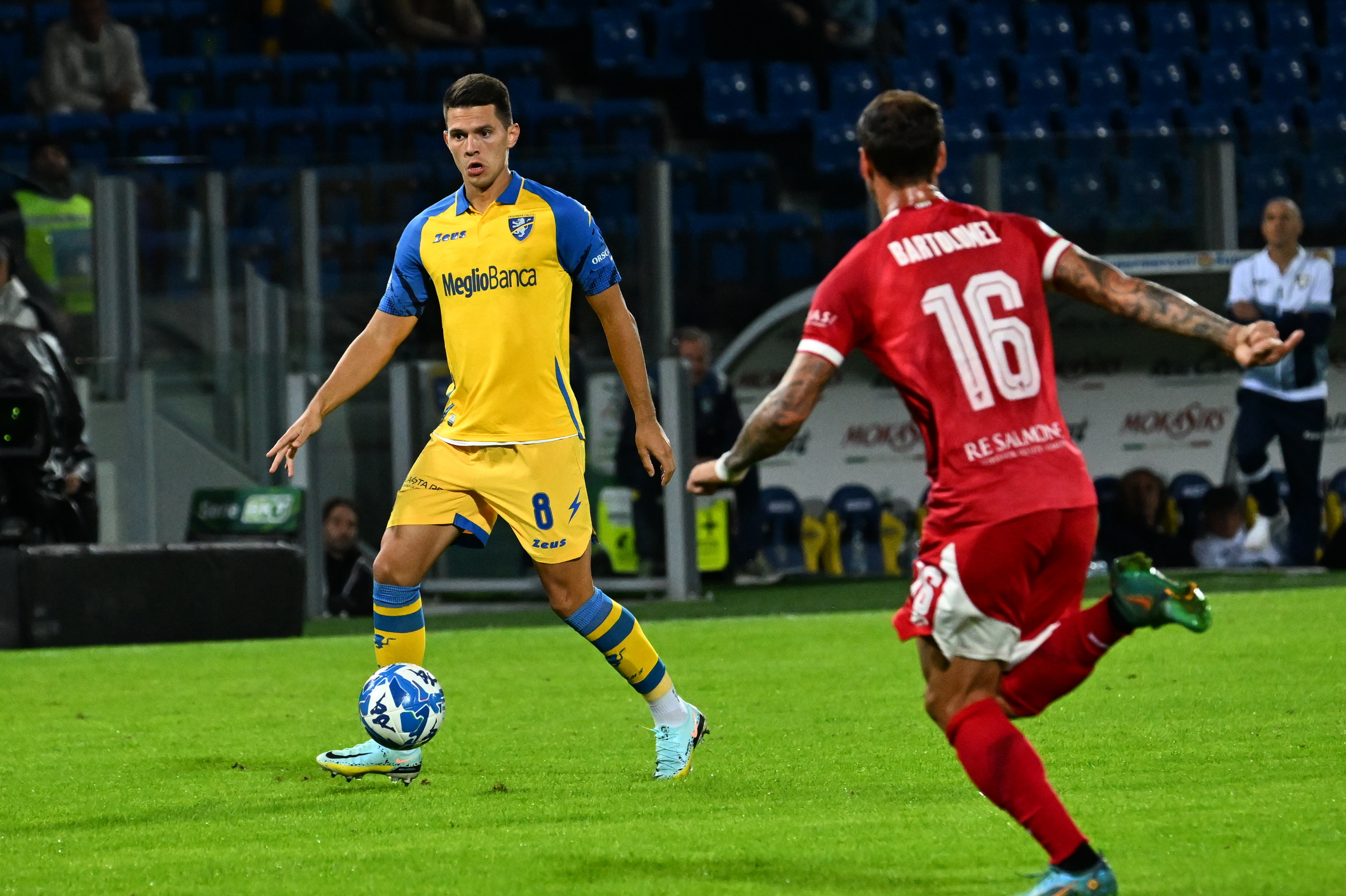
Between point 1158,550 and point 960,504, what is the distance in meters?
10.7

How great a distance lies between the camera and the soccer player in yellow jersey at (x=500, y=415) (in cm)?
601

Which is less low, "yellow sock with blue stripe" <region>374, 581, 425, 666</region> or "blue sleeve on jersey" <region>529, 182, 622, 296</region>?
"blue sleeve on jersey" <region>529, 182, 622, 296</region>

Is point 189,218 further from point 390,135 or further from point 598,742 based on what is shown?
point 598,742

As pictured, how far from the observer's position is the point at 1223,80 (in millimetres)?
19344

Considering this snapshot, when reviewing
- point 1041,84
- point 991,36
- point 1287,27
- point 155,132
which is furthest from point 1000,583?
point 1287,27

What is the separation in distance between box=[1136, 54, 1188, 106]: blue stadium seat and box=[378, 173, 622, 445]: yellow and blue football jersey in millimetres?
14134

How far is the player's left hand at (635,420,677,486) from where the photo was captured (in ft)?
19.8

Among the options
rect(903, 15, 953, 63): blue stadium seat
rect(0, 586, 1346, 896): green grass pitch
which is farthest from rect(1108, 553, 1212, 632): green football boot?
rect(903, 15, 953, 63): blue stadium seat

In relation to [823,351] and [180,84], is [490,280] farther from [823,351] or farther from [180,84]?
[180,84]

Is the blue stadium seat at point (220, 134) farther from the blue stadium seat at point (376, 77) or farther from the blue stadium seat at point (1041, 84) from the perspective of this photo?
the blue stadium seat at point (1041, 84)

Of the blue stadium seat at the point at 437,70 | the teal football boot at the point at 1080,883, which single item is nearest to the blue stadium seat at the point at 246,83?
the blue stadium seat at the point at 437,70

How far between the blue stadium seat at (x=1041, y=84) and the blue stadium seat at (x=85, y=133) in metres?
8.67

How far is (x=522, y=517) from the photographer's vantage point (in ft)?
19.7

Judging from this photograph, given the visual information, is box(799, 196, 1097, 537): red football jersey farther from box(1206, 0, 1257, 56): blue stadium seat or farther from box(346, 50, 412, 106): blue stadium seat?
box(1206, 0, 1257, 56): blue stadium seat
